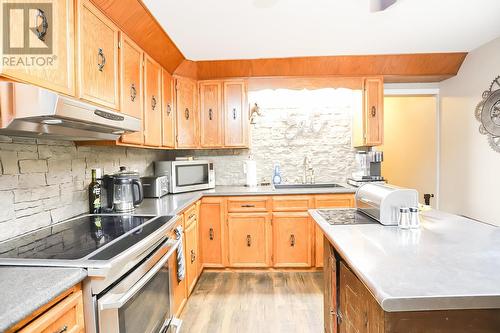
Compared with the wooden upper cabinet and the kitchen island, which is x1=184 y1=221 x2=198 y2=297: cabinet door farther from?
the wooden upper cabinet

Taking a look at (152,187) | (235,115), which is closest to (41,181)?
(152,187)

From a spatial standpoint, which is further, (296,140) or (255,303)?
(296,140)

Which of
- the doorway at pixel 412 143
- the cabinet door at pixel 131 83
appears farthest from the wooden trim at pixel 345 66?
the cabinet door at pixel 131 83

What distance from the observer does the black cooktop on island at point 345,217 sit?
63.2 inches

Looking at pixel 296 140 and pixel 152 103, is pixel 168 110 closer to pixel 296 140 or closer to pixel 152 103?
pixel 152 103

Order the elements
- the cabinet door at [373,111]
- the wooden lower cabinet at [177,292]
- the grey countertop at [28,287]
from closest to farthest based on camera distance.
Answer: the grey countertop at [28,287], the wooden lower cabinet at [177,292], the cabinet door at [373,111]

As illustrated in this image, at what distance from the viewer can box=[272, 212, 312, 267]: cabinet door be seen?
312 centimetres

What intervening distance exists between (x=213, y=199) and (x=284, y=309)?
4.47ft

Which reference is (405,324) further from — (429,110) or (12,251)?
(429,110)

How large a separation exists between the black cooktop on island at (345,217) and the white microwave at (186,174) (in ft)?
5.70

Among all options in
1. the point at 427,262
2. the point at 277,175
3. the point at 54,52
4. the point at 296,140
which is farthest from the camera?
the point at 296,140

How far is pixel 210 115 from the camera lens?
3467mm

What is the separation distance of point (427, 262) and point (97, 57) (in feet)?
6.82

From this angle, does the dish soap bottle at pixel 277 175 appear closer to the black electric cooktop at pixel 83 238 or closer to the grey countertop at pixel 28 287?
the black electric cooktop at pixel 83 238
